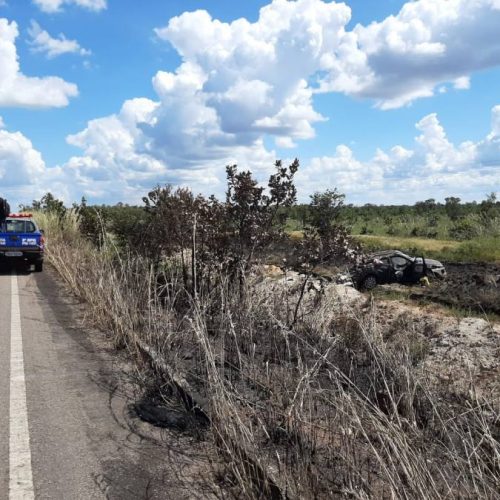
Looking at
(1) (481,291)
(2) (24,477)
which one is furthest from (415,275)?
(2) (24,477)

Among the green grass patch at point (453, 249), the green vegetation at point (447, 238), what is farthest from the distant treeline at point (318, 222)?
the green grass patch at point (453, 249)

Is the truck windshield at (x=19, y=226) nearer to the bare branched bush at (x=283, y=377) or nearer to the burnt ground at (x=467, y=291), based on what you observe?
the bare branched bush at (x=283, y=377)

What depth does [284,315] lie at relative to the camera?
859 cm

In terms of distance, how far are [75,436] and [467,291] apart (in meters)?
14.6

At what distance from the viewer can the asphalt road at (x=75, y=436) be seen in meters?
4.04

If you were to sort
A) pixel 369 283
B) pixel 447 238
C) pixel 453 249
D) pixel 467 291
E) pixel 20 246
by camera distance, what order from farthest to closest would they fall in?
pixel 447 238 < pixel 453 249 < pixel 369 283 < pixel 20 246 < pixel 467 291

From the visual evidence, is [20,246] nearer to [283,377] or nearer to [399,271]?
[399,271]

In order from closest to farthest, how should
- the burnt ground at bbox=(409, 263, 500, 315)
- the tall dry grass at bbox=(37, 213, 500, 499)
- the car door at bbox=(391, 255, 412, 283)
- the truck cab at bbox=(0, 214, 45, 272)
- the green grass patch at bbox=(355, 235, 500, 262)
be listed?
the tall dry grass at bbox=(37, 213, 500, 499) → the burnt ground at bbox=(409, 263, 500, 315) → the truck cab at bbox=(0, 214, 45, 272) → the car door at bbox=(391, 255, 412, 283) → the green grass patch at bbox=(355, 235, 500, 262)

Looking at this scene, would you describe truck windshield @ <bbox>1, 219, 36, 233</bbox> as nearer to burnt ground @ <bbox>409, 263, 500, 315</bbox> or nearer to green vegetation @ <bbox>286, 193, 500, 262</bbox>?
green vegetation @ <bbox>286, 193, 500, 262</bbox>

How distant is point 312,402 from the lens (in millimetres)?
4410

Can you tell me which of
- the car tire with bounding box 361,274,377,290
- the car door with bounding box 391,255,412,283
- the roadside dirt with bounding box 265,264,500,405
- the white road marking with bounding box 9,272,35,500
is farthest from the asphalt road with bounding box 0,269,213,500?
the car door with bounding box 391,255,412,283

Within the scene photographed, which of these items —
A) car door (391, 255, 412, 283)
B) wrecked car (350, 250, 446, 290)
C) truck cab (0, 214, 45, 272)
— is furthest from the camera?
car door (391, 255, 412, 283)

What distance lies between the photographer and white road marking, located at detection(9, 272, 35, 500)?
3.99 m

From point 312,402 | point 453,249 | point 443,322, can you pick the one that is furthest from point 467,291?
point 312,402
